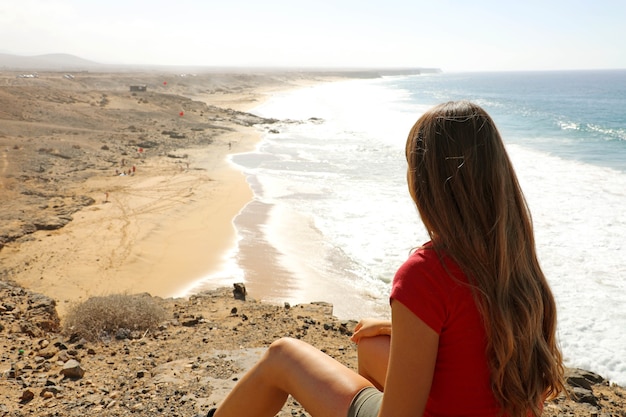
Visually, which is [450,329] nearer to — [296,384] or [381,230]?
[296,384]

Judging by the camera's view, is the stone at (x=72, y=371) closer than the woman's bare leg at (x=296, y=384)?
No

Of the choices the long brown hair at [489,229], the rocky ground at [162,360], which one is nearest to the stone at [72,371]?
the rocky ground at [162,360]

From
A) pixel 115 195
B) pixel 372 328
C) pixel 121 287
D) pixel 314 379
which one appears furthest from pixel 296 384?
pixel 115 195

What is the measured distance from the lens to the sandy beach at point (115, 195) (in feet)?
25.4

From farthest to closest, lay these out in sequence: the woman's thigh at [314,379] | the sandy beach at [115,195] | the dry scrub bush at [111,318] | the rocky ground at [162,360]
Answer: the sandy beach at [115,195] < the dry scrub bush at [111,318] < the rocky ground at [162,360] < the woman's thigh at [314,379]

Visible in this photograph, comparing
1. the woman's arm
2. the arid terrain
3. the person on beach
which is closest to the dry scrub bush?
the arid terrain

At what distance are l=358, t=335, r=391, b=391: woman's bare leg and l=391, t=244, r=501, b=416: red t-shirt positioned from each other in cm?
54

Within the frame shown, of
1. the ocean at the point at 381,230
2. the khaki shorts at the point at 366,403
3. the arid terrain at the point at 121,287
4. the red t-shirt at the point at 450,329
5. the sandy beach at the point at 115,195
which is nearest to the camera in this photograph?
the red t-shirt at the point at 450,329

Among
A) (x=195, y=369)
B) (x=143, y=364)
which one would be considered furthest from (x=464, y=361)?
(x=143, y=364)

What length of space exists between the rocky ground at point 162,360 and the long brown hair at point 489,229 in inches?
84.0

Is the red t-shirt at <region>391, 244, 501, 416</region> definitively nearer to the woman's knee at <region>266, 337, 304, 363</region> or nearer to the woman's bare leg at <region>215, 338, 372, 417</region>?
the woman's bare leg at <region>215, 338, 372, 417</region>

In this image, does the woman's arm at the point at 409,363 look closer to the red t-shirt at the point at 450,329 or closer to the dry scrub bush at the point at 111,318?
the red t-shirt at the point at 450,329

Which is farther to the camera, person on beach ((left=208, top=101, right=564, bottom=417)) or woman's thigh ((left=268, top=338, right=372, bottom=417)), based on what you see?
woman's thigh ((left=268, top=338, right=372, bottom=417))

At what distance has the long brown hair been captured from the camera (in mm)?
1621
